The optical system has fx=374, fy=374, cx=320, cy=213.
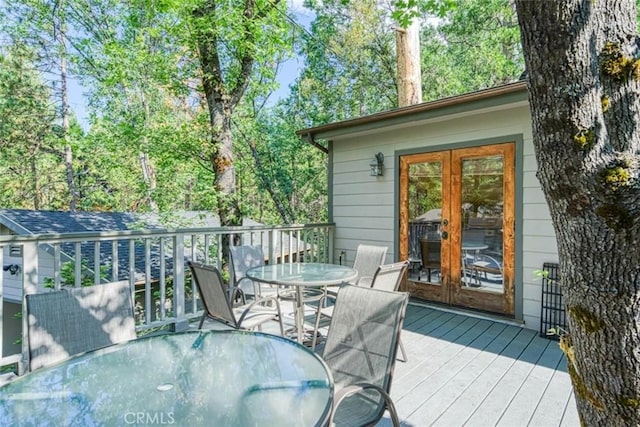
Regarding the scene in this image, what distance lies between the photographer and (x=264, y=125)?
11023 millimetres

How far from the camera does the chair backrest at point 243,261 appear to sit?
13.9 feet

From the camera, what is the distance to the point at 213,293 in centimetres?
284

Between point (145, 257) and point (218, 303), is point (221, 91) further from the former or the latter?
point (218, 303)

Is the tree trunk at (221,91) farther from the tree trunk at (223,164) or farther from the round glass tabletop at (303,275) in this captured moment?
the round glass tabletop at (303,275)

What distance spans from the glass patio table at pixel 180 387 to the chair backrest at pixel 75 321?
346 mm

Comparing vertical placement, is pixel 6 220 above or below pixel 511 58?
below

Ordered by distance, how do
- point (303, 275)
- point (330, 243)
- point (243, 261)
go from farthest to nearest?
point (330, 243) → point (243, 261) → point (303, 275)

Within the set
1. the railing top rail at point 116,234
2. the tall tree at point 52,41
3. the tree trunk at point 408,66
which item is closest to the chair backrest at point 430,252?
the railing top rail at point 116,234

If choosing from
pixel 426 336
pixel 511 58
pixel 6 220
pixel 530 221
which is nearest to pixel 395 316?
pixel 426 336

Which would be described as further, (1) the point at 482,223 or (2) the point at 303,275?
(1) the point at 482,223

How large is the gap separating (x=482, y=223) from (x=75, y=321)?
14.2ft

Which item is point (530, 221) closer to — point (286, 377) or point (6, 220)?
point (286, 377)

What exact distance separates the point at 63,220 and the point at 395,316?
1029cm

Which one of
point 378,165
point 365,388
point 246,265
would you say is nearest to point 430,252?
point 378,165
